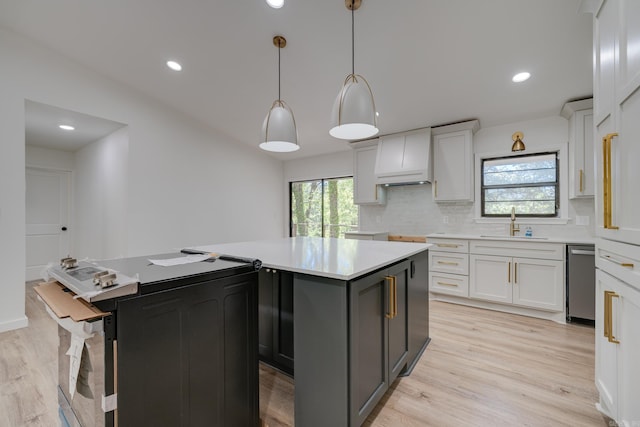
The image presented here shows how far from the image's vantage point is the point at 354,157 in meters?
4.70

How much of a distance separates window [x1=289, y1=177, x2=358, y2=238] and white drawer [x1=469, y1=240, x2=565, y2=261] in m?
2.41

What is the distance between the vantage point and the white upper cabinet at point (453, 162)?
143 inches

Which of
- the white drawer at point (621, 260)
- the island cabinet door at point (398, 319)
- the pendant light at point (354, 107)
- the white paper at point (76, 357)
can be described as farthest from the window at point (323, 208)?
the white paper at point (76, 357)

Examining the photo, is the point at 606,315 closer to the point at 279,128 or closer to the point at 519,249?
the point at 519,249

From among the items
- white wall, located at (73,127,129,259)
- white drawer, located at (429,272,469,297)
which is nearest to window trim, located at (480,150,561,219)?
white drawer, located at (429,272,469,297)

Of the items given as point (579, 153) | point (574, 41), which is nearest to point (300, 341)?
point (574, 41)

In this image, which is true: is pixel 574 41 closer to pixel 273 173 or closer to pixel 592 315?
pixel 592 315

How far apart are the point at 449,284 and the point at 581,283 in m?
1.27

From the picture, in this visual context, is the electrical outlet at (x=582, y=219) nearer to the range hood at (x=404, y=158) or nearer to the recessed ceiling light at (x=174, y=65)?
the range hood at (x=404, y=158)

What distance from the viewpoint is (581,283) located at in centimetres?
276

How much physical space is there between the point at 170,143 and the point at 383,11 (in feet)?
11.6

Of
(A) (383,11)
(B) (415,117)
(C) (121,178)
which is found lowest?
(C) (121,178)

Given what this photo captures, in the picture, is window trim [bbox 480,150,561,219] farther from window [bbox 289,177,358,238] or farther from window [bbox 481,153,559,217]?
window [bbox 289,177,358,238]

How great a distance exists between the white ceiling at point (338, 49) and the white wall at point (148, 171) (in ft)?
0.94
